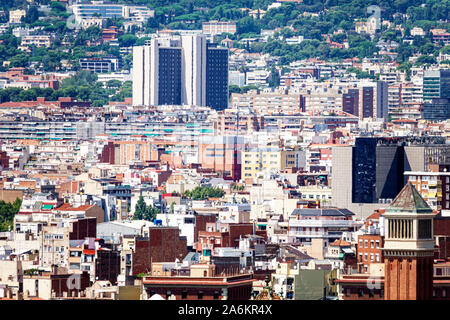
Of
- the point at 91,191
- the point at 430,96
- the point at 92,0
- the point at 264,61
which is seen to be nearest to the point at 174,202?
the point at 91,191

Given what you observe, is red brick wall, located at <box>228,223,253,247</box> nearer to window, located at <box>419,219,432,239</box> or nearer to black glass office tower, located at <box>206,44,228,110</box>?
window, located at <box>419,219,432,239</box>

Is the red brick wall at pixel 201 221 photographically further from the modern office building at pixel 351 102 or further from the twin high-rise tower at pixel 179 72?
the twin high-rise tower at pixel 179 72

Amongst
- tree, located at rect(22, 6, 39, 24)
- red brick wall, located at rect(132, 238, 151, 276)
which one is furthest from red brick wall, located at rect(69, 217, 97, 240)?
tree, located at rect(22, 6, 39, 24)

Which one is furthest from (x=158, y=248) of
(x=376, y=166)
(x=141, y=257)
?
(x=376, y=166)

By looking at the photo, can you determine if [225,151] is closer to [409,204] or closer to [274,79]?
[274,79]

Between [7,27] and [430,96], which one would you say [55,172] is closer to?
[430,96]
